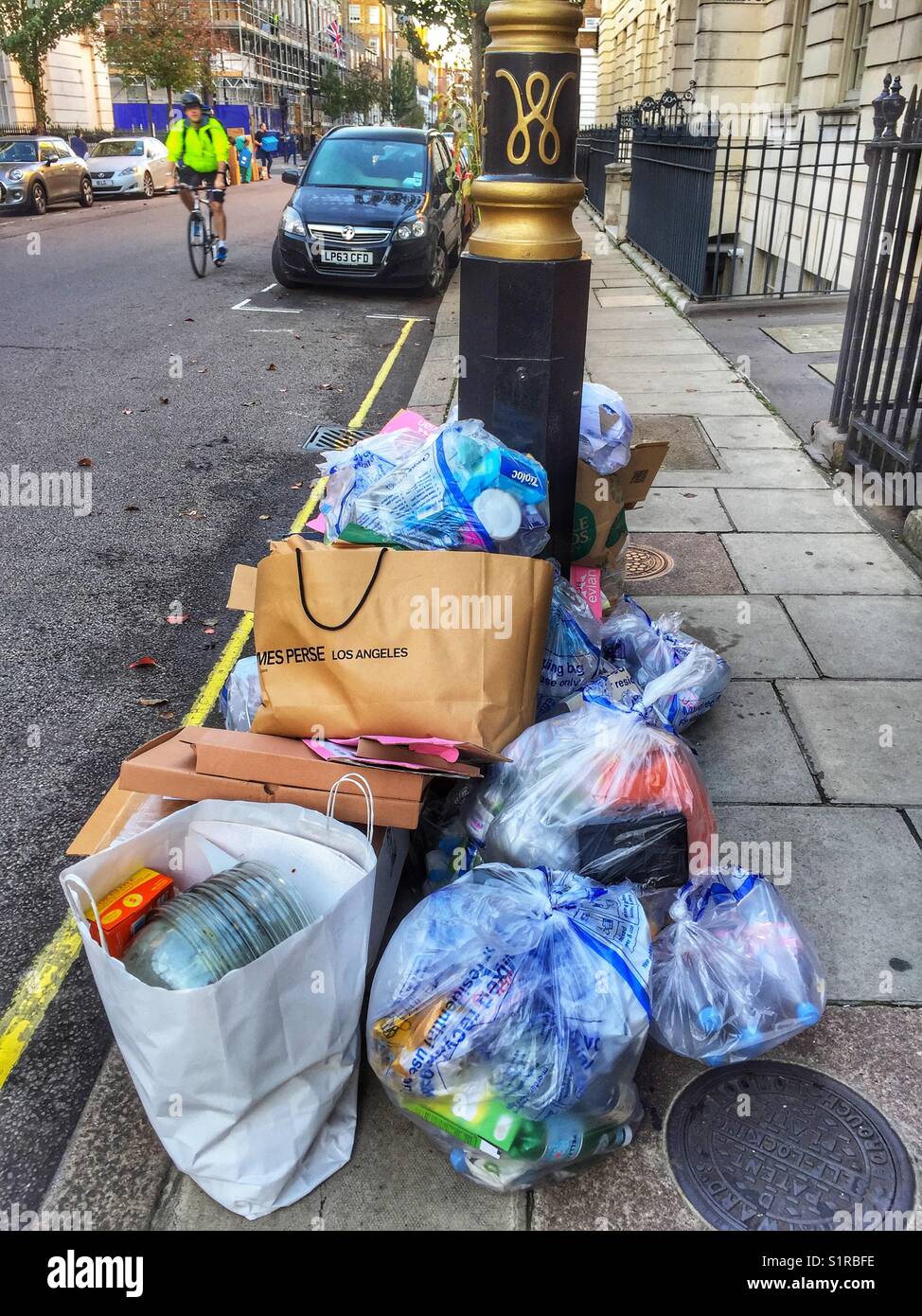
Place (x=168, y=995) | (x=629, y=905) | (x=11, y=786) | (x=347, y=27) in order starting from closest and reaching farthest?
(x=168, y=995), (x=629, y=905), (x=11, y=786), (x=347, y=27)

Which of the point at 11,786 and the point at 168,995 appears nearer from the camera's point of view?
the point at 168,995

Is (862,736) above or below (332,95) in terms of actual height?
below

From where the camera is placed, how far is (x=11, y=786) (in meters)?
3.45

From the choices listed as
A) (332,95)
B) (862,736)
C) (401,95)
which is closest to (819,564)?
(862,736)

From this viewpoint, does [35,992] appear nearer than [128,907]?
No

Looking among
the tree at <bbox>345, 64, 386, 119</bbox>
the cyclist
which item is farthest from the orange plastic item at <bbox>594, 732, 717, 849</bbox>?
the tree at <bbox>345, 64, 386, 119</bbox>

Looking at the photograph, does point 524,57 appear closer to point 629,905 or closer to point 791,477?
point 629,905

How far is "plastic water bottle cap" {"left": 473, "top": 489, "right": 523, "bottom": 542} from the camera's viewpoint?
2.73m

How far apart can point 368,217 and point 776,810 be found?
10212 mm

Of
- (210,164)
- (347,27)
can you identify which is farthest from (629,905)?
(347,27)

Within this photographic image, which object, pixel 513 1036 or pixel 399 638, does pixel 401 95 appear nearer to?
pixel 399 638

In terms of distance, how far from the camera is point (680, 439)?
695 cm

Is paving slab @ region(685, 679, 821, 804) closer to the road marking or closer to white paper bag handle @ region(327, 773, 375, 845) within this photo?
white paper bag handle @ region(327, 773, 375, 845)

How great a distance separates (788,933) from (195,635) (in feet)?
9.54
